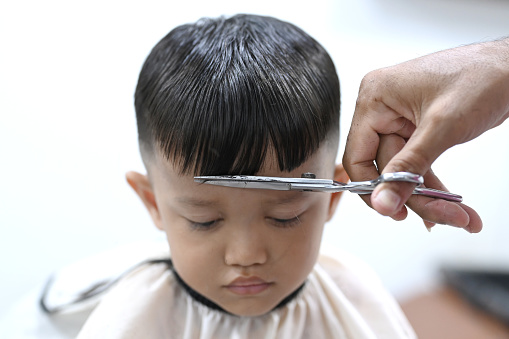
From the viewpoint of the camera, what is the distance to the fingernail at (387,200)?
664 mm

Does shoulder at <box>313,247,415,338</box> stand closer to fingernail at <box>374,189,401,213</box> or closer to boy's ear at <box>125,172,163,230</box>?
boy's ear at <box>125,172,163,230</box>

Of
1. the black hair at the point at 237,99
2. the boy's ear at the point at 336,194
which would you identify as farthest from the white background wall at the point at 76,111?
the black hair at the point at 237,99

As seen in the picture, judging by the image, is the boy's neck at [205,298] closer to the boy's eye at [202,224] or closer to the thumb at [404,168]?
the boy's eye at [202,224]

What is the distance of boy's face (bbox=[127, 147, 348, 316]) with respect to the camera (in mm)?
817

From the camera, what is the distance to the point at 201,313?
1.01 metres

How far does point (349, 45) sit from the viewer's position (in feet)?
5.74

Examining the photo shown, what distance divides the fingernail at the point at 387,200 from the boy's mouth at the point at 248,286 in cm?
27

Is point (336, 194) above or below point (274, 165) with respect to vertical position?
below

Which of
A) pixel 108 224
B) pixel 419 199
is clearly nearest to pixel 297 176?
pixel 419 199

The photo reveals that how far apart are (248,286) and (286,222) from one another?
115mm

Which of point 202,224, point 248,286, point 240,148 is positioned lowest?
point 248,286

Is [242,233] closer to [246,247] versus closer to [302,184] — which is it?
[246,247]

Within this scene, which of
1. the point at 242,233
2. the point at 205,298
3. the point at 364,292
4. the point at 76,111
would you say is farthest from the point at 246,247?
the point at 76,111

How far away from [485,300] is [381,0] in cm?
100
